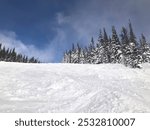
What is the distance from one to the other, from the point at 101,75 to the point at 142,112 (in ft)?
49.6

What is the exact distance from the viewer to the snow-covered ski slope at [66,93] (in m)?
13.8

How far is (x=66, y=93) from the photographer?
18.7 metres

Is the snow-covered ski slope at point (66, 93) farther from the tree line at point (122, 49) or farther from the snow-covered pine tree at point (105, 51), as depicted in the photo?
the snow-covered pine tree at point (105, 51)

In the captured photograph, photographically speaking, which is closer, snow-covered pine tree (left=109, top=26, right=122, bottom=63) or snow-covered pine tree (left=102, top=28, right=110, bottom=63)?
snow-covered pine tree (left=109, top=26, right=122, bottom=63)

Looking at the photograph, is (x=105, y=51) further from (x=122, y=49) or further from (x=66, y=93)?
(x=66, y=93)

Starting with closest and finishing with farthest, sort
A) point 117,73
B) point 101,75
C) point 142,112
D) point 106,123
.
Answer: point 106,123 < point 142,112 < point 101,75 < point 117,73

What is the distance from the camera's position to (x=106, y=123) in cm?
1034

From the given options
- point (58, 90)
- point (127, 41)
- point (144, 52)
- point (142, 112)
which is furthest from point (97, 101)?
point (144, 52)

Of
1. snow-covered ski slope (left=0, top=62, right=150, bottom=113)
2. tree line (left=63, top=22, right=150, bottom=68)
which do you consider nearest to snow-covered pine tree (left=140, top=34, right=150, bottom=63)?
tree line (left=63, top=22, right=150, bottom=68)

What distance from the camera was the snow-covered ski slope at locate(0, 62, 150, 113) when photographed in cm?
1378

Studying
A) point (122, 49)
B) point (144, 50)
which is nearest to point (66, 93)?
point (122, 49)

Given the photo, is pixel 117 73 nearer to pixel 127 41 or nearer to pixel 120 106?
pixel 120 106

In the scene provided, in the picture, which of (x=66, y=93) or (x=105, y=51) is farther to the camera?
(x=105, y=51)

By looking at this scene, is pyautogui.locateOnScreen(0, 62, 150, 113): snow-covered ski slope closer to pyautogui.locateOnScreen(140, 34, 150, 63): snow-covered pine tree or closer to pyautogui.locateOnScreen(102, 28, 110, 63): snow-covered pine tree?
pyautogui.locateOnScreen(102, 28, 110, 63): snow-covered pine tree
